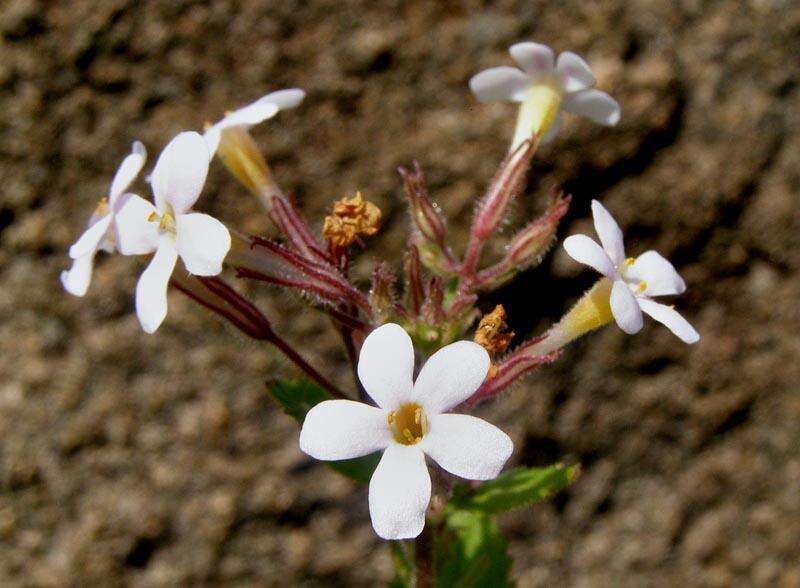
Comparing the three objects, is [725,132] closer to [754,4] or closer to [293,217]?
[754,4]

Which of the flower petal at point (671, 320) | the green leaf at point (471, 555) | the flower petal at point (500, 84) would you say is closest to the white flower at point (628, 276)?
the flower petal at point (671, 320)

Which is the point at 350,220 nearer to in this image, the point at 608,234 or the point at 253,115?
the point at 253,115

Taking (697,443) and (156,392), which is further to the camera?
(697,443)

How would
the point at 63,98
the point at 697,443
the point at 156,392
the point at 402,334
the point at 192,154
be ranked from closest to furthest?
the point at 402,334
the point at 192,154
the point at 63,98
the point at 156,392
the point at 697,443

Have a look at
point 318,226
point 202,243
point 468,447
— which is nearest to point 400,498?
point 468,447

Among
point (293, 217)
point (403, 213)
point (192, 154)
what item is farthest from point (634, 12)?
point (192, 154)

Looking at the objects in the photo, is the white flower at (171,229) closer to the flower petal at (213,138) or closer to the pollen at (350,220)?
the flower petal at (213,138)
